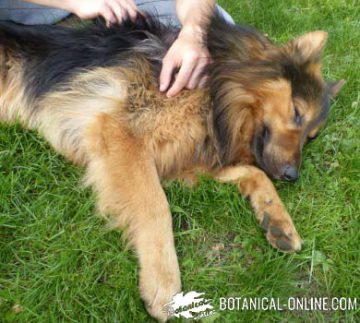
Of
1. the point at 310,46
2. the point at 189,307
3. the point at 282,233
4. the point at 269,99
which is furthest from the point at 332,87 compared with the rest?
the point at 189,307

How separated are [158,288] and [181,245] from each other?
41 cm

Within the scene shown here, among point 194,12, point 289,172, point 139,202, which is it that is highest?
point 194,12

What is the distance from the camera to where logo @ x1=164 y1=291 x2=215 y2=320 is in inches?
89.0

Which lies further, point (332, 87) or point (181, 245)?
point (332, 87)

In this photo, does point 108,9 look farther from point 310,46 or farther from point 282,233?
point 282,233

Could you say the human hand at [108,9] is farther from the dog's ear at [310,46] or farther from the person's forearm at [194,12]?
the dog's ear at [310,46]

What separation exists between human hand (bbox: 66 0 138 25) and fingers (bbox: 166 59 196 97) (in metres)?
0.69

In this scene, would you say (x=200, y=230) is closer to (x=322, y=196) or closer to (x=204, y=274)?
(x=204, y=274)

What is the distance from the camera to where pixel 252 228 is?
8.98 feet

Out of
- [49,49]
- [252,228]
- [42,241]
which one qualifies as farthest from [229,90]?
[42,241]

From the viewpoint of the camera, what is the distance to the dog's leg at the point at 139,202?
2.33m

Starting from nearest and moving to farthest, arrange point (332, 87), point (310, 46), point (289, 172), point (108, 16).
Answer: point (289, 172), point (310, 46), point (108, 16), point (332, 87)

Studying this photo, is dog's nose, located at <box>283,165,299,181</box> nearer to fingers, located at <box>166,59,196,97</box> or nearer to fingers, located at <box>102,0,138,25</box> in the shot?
fingers, located at <box>166,59,196,97</box>

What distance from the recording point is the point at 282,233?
2.59 metres
